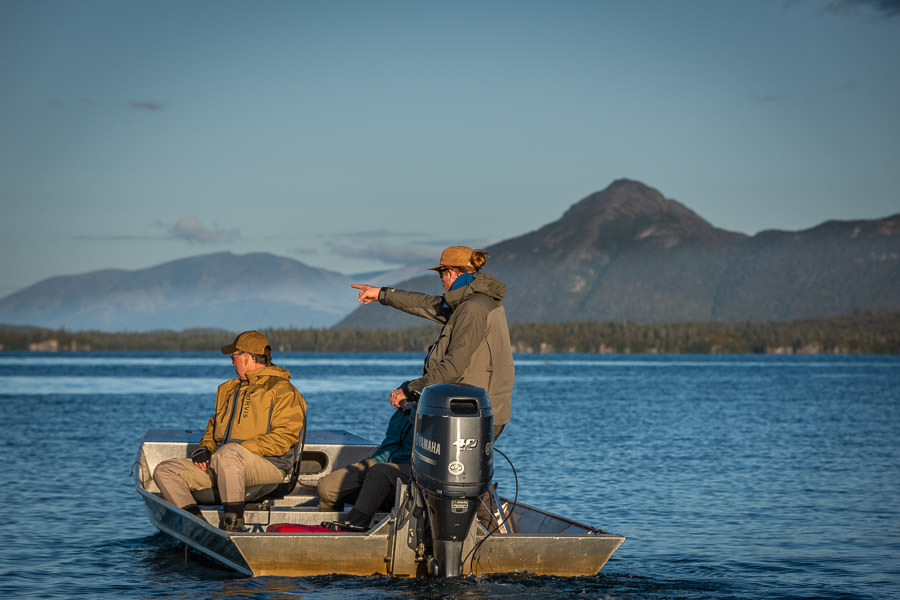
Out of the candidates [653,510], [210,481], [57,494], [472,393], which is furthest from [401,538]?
[57,494]

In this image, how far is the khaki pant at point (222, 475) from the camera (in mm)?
10195

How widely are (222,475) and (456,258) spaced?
9.67 feet

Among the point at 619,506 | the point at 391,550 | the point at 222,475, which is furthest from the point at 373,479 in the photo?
the point at 619,506

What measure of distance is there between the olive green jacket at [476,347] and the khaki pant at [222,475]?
6.16ft

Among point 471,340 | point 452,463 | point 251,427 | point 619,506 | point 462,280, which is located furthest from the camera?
point 619,506

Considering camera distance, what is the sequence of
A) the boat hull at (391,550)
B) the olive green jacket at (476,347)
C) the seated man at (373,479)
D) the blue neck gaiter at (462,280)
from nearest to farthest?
the olive green jacket at (476,347), the boat hull at (391,550), the blue neck gaiter at (462,280), the seated man at (373,479)

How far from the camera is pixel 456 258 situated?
9891 mm

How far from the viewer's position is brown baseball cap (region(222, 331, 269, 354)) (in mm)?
10523

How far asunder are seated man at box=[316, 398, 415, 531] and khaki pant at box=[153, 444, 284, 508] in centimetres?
66

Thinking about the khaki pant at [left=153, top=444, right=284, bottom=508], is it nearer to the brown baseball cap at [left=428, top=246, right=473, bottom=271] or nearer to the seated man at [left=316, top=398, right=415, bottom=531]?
the seated man at [left=316, top=398, right=415, bottom=531]

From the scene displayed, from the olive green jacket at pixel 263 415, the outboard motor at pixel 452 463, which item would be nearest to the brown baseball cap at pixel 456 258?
the outboard motor at pixel 452 463

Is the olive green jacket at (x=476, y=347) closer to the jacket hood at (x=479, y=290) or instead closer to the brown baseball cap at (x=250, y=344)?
the jacket hood at (x=479, y=290)

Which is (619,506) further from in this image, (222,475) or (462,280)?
(222,475)

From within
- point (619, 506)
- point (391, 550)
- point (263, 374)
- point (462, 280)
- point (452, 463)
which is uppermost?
point (462, 280)
